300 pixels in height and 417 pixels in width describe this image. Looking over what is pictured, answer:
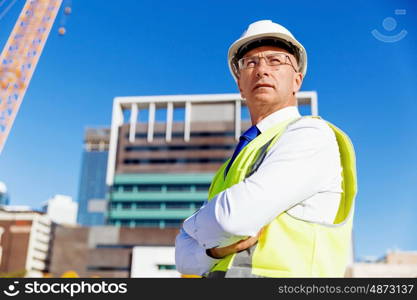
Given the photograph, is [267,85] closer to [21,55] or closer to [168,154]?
[21,55]

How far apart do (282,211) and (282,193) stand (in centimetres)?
9

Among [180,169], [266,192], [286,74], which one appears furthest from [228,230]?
[180,169]

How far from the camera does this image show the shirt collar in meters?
1.94

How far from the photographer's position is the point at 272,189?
1.50 m

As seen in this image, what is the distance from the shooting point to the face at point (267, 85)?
1.94 m

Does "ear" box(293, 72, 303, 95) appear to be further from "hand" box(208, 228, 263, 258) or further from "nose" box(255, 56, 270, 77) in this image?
"hand" box(208, 228, 263, 258)

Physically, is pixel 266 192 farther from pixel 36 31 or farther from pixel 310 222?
pixel 36 31

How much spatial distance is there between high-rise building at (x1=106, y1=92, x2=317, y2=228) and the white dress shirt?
8181cm

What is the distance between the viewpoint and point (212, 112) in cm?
8969

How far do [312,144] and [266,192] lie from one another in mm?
278

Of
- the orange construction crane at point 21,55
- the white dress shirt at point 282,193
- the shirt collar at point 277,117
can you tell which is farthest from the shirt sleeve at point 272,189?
the orange construction crane at point 21,55

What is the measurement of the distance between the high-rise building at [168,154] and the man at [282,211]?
81.7 m
